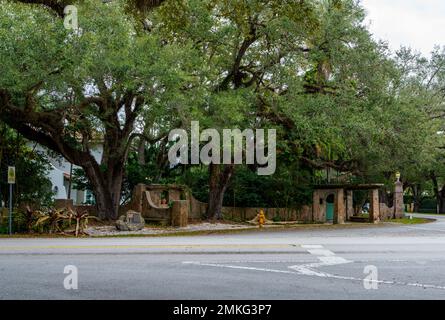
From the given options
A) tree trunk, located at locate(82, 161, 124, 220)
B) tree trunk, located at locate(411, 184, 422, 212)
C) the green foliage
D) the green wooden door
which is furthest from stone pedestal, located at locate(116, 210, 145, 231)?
tree trunk, located at locate(411, 184, 422, 212)

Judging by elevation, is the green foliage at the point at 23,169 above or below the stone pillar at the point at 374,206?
above

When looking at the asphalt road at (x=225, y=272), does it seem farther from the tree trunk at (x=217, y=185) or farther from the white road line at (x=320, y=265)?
the tree trunk at (x=217, y=185)

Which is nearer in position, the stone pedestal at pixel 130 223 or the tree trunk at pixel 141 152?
the stone pedestal at pixel 130 223

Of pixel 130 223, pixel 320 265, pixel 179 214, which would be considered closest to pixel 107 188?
pixel 179 214

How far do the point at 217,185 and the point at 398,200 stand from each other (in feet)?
56.6

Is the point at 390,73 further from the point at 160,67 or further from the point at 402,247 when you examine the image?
the point at 402,247

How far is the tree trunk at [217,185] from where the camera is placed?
31.9m

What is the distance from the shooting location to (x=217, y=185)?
32219 mm

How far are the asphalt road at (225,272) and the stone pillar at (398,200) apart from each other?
27174 millimetres

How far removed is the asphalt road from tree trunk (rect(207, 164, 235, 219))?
15.6m

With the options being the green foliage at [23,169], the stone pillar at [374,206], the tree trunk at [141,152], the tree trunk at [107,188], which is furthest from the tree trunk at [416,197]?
the tree trunk at [107,188]

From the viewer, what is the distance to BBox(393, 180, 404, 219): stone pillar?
42844 mm

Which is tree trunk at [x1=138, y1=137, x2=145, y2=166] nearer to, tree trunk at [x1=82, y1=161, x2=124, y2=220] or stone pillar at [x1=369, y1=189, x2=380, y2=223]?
tree trunk at [x1=82, y1=161, x2=124, y2=220]
